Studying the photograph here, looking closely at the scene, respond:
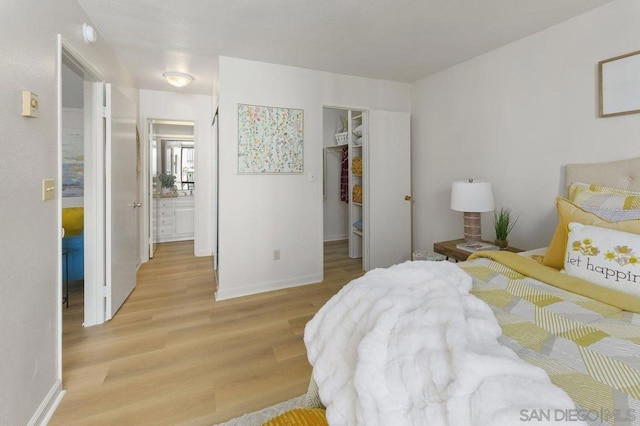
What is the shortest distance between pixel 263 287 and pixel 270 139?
1622mm

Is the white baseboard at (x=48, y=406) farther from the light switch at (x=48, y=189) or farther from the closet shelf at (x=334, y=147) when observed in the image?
the closet shelf at (x=334, y=147)

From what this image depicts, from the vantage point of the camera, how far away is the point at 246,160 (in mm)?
3115

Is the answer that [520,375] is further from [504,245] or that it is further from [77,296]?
[77,296]

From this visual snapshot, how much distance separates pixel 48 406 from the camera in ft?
5.09

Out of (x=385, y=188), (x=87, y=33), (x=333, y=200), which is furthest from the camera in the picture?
(x=333, y=200)

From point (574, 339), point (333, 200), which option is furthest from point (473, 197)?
point (333, 200)

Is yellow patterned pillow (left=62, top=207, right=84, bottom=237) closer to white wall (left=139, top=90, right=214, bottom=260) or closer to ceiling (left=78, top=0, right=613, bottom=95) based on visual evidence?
white wall (left=139, top=90, right=214, bottom=260)

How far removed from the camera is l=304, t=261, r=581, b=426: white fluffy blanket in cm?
62

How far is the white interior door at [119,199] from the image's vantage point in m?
2.54

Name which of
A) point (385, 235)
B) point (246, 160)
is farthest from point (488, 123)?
point (246, 160)

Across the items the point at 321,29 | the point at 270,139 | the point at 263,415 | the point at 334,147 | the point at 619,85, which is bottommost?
the point at 263,415

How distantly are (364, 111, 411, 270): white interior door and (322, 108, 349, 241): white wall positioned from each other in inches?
74.2

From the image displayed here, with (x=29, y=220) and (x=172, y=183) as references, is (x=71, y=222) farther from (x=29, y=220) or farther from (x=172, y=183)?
(x=172, y=183)
